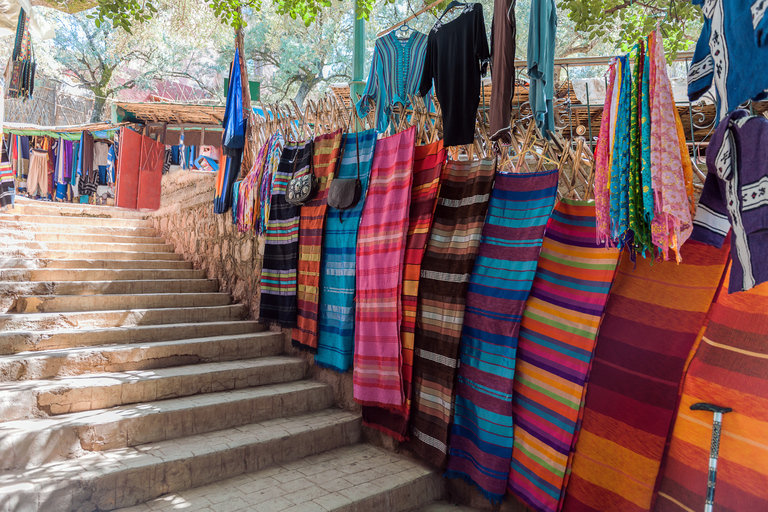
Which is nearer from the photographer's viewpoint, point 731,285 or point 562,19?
point 731,285

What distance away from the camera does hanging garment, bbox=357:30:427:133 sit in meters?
3.44

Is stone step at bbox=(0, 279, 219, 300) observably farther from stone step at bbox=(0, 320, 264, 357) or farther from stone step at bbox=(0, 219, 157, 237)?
stone step at bbox=(0, 219, 157, 237)

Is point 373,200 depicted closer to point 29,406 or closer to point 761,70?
point 761,70

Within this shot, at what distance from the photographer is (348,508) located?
2.62 metres

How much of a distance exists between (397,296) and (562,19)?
13879 millimetres

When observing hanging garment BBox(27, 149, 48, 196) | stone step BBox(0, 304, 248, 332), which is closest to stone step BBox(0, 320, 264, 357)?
stone step BBox(0, 304, 248, 332)

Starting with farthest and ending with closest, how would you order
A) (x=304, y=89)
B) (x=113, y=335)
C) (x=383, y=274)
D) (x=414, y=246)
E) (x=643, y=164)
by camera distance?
(x=304, y=89), (x=113, y=335), (x=383, y=274), (x=414, y=246), (x=643, y=164)

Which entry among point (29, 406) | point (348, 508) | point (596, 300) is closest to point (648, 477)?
point (596, 300)

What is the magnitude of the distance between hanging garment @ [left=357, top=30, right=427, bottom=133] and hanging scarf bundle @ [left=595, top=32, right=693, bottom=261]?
5.04 feet

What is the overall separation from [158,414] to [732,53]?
12.0 ft

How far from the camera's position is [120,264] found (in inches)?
217

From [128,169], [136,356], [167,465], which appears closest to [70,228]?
[136,356]

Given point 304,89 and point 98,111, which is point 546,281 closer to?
point 98,111

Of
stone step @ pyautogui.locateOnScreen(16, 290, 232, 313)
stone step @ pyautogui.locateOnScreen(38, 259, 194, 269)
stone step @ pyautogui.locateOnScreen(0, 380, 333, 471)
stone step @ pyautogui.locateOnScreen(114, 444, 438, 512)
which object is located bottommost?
stone step @ pyautogui.locateOnScreen(114, 444, 438, 512)
